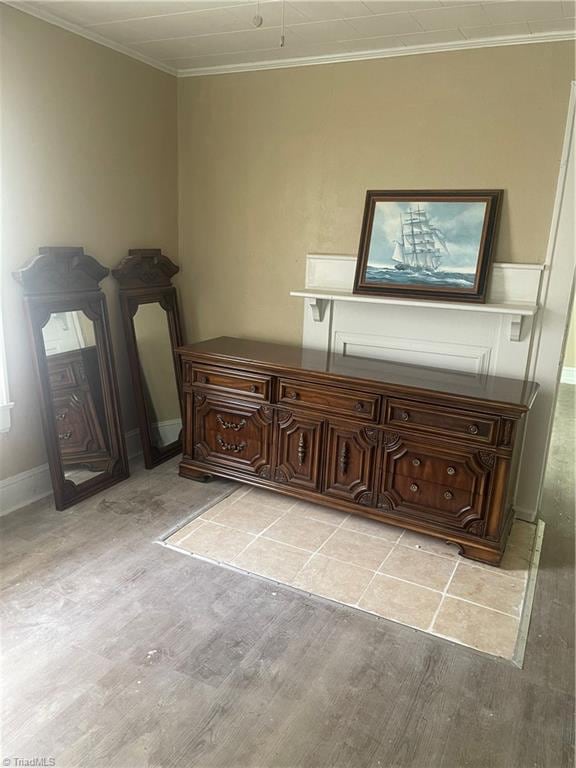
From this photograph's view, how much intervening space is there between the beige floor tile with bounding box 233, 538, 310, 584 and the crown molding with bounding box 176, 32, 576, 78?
107 inches

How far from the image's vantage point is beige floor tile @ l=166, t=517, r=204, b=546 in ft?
9.20

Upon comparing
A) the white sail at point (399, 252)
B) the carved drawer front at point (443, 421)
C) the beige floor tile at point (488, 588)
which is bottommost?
the beige floor tile at point (488, 588)

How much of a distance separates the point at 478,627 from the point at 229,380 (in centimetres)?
182

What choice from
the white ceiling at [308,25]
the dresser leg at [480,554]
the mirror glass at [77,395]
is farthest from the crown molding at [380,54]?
the dresser leg at [480,554]

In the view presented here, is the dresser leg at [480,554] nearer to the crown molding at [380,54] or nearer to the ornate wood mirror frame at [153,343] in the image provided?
the ornate wood mirror frame at [153,343]

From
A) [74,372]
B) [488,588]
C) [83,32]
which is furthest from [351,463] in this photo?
[83,32]

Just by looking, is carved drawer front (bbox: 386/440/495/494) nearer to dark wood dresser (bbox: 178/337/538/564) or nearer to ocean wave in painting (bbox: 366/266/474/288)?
dark wood dresser (bbox: 178/337/538/564)

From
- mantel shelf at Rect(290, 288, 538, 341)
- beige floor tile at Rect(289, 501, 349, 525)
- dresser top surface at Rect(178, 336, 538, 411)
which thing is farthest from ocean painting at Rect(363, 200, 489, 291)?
beige floor tile at Rect(289, 501, 349, 525)

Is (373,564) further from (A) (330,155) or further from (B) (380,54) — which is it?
(B) (380,54)

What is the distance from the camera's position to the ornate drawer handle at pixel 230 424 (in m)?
3.29

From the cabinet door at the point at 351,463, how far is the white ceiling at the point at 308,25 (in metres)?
1.99

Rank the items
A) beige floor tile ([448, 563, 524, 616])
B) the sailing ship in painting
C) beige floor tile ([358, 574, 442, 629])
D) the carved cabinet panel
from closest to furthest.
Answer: beige floor tile ([358, 574, 442, 629])
beige floor tile ([448, 563, 524, 616])
the carved cabinet panel
the sailing ship in painting

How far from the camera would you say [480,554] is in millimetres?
2750

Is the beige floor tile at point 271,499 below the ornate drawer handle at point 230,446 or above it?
below
